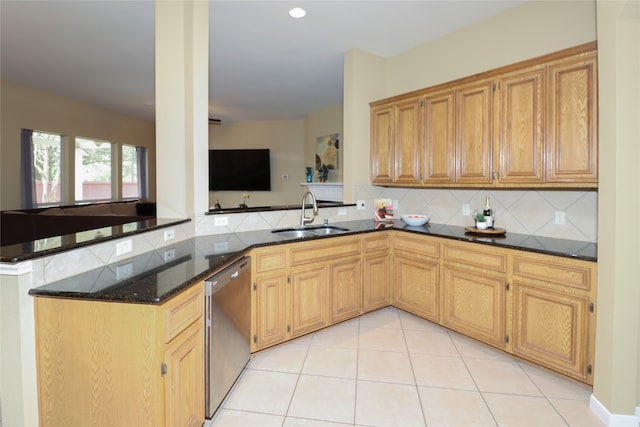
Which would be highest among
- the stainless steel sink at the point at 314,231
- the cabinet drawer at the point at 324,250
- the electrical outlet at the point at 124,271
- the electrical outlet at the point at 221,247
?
the stainless steel sink at the point at 314,231

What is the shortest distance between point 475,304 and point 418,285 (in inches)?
22.2

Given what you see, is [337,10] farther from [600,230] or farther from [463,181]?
[600,230]

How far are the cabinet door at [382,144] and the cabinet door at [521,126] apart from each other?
1158 mm

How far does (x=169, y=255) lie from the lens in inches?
82.6

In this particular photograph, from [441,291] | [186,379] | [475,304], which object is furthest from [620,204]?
[186,379]

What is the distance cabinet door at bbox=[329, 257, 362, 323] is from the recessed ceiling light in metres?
2.23

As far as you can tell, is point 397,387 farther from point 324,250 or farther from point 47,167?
point 47,167

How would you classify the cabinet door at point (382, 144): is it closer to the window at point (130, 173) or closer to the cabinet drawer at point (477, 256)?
the cabinet drawer at point (477, 256)

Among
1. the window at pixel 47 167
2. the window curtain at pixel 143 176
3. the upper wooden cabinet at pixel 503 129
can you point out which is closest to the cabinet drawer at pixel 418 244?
the upper wooden cabinet at pixel 503 129

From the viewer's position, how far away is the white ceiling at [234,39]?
3.06 m

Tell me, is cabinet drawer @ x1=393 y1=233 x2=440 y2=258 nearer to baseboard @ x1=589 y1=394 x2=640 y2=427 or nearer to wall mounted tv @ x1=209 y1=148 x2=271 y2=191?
baseboard @ x1=589 y1=394 x2=640 y2=427

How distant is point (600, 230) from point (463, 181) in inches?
48.5

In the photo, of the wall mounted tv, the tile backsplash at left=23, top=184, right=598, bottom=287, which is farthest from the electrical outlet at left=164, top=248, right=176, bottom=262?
the wall mounted tv

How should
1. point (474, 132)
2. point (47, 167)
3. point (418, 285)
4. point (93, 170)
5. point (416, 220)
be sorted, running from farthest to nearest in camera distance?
point (93, 170) → point (47, 167) → point (416, 220) → point (418, 285) → point (474, 132)
